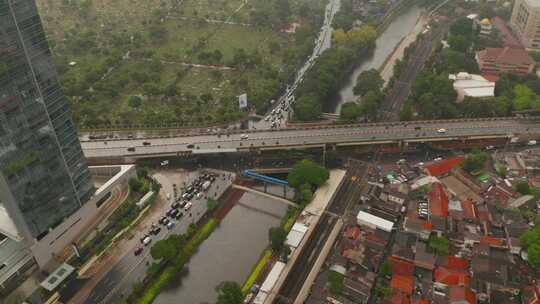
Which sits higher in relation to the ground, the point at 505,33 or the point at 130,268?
the point at 505,33

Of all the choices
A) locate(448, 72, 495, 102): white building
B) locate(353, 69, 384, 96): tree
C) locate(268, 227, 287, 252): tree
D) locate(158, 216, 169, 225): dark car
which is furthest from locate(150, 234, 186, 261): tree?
locate(448, 72, 495, 102): white building

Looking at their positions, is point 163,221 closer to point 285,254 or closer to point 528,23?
point 285,254

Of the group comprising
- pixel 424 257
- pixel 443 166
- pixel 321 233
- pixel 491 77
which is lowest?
pixel 321 233

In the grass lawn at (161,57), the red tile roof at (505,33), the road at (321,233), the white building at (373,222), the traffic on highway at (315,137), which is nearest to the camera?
the road at (321,233)

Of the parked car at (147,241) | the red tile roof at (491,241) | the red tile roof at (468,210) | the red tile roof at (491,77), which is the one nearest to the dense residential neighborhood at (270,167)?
the red tile roof at (491,241)

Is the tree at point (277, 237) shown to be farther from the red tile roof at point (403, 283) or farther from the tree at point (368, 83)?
the tree at point (368, 83)

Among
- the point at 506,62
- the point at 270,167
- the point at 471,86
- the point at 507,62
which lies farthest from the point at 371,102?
the point at 507,62

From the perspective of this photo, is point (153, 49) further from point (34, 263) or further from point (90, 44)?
point (34, 263)
